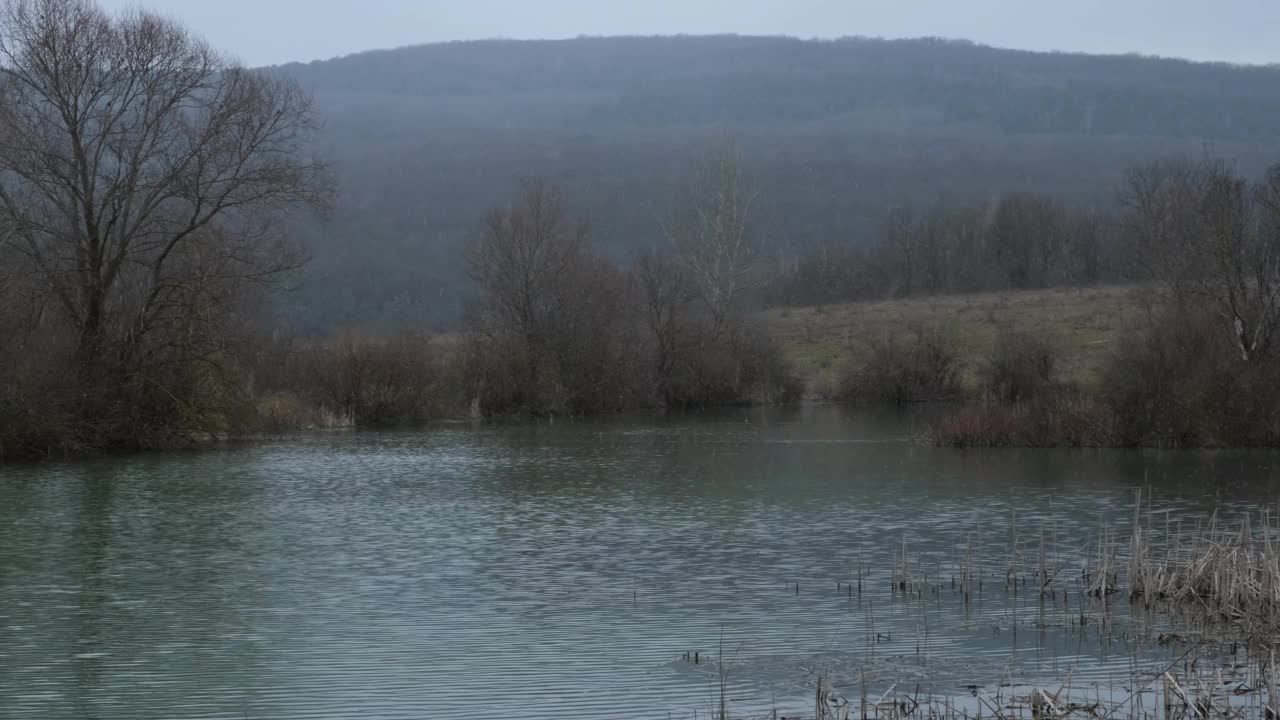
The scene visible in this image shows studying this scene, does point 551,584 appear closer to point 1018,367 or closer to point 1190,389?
point 1190,389

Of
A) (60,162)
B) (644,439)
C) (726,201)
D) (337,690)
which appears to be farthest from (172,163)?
(726,201)

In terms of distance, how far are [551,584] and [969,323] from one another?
2079 inches

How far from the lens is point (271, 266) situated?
3466 centimetres

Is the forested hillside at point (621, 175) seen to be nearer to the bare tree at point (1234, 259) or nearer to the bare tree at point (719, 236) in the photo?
the bare tree at point (719, 236)

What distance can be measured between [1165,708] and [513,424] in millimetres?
38378

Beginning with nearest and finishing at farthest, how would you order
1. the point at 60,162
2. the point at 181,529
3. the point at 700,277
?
the point at 181,529, the point at 60,162, the point at 700,277

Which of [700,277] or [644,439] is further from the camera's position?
[700,277]

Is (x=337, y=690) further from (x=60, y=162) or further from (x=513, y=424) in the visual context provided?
(x=513, y=424)

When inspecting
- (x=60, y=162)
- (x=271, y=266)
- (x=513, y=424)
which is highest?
(x=60, y=162)

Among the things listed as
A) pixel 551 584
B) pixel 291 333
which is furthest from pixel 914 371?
pixel 551 584

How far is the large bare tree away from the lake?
21.5 feet

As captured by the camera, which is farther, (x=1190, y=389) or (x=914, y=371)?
(x=914, y=371)

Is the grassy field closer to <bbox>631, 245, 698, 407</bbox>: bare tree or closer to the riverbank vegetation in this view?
the riverbank vegetation

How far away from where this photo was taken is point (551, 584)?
14.3 meters
